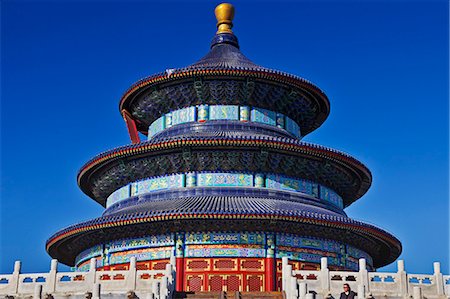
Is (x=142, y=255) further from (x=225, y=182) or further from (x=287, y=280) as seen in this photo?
(x=287, y=280)

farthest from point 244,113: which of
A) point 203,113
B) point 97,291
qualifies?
point 97,291

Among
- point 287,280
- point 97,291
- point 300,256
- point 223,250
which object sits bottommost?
point 97,291

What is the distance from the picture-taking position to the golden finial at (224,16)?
38.8 metres

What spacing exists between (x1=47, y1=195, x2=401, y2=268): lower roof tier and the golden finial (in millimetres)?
13509

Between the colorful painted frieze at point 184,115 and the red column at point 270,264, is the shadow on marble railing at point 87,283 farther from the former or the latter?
the colorful painted frieze at point 184,115

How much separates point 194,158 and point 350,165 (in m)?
7.33

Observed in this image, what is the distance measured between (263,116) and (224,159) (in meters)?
4.63

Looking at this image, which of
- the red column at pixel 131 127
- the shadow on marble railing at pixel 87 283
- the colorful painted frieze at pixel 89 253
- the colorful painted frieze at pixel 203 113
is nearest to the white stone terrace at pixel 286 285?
the shadow on marble railing at pixel 87 283

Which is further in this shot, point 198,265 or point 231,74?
point 231,74

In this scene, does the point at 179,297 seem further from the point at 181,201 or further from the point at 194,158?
the point at 194,158

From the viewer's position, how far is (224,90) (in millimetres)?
32750

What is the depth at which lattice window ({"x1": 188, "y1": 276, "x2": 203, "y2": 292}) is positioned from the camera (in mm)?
26297

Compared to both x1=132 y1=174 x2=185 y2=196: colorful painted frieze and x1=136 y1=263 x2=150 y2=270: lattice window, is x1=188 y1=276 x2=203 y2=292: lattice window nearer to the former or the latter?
x1=136 y1=263 x2=150 y2=270: lattice window

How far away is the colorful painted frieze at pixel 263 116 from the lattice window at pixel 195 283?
376 inches
